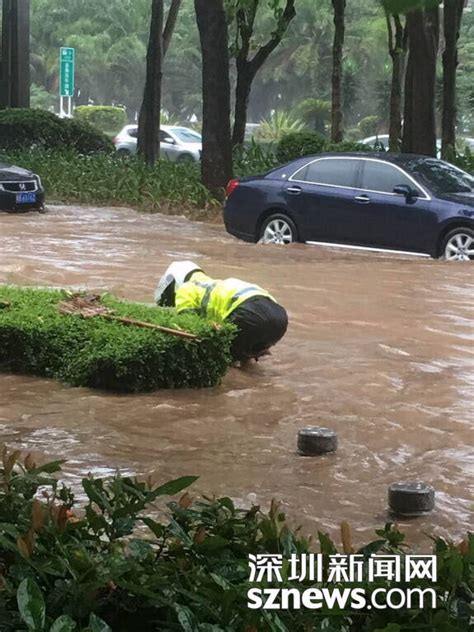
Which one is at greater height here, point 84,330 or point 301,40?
point 301,40

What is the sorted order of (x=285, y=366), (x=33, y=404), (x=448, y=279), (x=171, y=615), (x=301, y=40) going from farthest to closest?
(x=301, y=40) < (x=448, y=279) < (x=285, y=366) < (x=33, y=404) < (x=171, y=615)

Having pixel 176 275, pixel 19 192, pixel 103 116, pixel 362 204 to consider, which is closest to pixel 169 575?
pixel 176 275

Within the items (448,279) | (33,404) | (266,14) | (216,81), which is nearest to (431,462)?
(33,404)

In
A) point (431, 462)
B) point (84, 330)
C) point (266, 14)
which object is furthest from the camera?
point (266, 14)

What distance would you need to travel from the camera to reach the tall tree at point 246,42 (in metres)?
23.7

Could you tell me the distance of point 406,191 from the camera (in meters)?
15.2

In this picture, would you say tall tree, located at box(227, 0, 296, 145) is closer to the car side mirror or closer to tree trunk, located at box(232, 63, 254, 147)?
tree trunk, located at box(232, 63, 254, 147)

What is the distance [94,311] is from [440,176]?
311 inches

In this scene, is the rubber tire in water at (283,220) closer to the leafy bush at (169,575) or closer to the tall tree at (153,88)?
the tall tree at (153,88)

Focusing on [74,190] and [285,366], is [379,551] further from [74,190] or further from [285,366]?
[74,190]

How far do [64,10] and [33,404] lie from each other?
61172 mm

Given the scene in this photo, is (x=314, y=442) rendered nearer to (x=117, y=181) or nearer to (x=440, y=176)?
(x=440, y=176)

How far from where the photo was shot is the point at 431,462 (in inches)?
268

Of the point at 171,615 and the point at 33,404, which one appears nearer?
the point at 171,615
